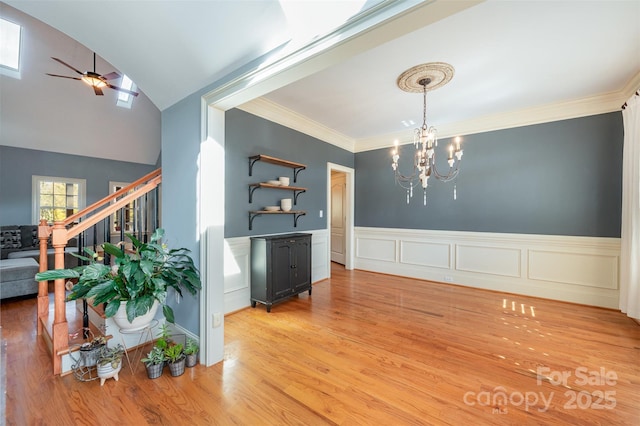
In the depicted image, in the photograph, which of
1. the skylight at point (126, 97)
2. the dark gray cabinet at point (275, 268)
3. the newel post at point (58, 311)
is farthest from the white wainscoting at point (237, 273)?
the skylight at point (126, 97)

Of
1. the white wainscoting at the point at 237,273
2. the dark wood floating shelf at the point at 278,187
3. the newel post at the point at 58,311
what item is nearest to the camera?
the newel post at the point at 58,311

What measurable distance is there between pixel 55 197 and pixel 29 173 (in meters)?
0.65

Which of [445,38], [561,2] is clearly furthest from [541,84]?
[445,38]

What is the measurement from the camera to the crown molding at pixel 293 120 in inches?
134

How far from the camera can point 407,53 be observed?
2389mm

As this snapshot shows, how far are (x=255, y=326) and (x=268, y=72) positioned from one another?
252cm

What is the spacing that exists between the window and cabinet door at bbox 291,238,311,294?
229 inches


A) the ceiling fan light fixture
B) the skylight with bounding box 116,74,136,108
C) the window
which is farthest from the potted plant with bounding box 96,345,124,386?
the skylight with bounding box 116,74,136,108

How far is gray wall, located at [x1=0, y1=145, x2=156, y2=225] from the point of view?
518 cm

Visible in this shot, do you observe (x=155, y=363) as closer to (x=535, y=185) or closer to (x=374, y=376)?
(x=374, y=376)

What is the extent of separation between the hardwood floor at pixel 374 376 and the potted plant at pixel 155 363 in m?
0.07

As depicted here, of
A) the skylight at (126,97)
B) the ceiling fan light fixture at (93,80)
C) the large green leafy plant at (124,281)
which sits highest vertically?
the skylight at (126,97)

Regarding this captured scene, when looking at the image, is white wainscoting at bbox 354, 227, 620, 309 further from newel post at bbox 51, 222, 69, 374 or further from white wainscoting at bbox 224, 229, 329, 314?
newel post at bbox 51, 222, 69, 374

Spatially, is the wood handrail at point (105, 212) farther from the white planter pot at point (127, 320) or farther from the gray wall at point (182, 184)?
the white planter pot at point (127, 320)
